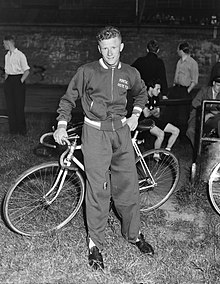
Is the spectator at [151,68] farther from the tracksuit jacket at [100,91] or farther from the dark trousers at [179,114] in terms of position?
the tracksuit jacket at [100,91]

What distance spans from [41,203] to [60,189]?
310mm

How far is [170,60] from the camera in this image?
61.4ft

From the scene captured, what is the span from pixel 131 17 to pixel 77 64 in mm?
2741

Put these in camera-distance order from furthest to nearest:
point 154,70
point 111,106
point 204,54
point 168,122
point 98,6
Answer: point 98,6
point 204,54
point 154,70
point 168,122
point 111,106

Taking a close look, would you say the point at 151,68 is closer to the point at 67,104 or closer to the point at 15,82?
the point at 15,82

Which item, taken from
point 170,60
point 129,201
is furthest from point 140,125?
point 170,60

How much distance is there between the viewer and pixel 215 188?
5883 mm

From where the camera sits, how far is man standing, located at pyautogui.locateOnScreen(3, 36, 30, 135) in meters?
8.50

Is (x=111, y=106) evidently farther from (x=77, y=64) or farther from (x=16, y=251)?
(x=77, y=64)

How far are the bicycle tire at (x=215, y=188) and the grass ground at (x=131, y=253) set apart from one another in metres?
0.12

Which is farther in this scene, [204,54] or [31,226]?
[204,54]

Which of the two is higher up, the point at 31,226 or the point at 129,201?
the point at 129,201

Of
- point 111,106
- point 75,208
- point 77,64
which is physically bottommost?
point 77,64

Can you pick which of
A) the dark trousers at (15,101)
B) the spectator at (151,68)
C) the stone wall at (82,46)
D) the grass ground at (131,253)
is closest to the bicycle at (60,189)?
the grass ground at (131,253)
